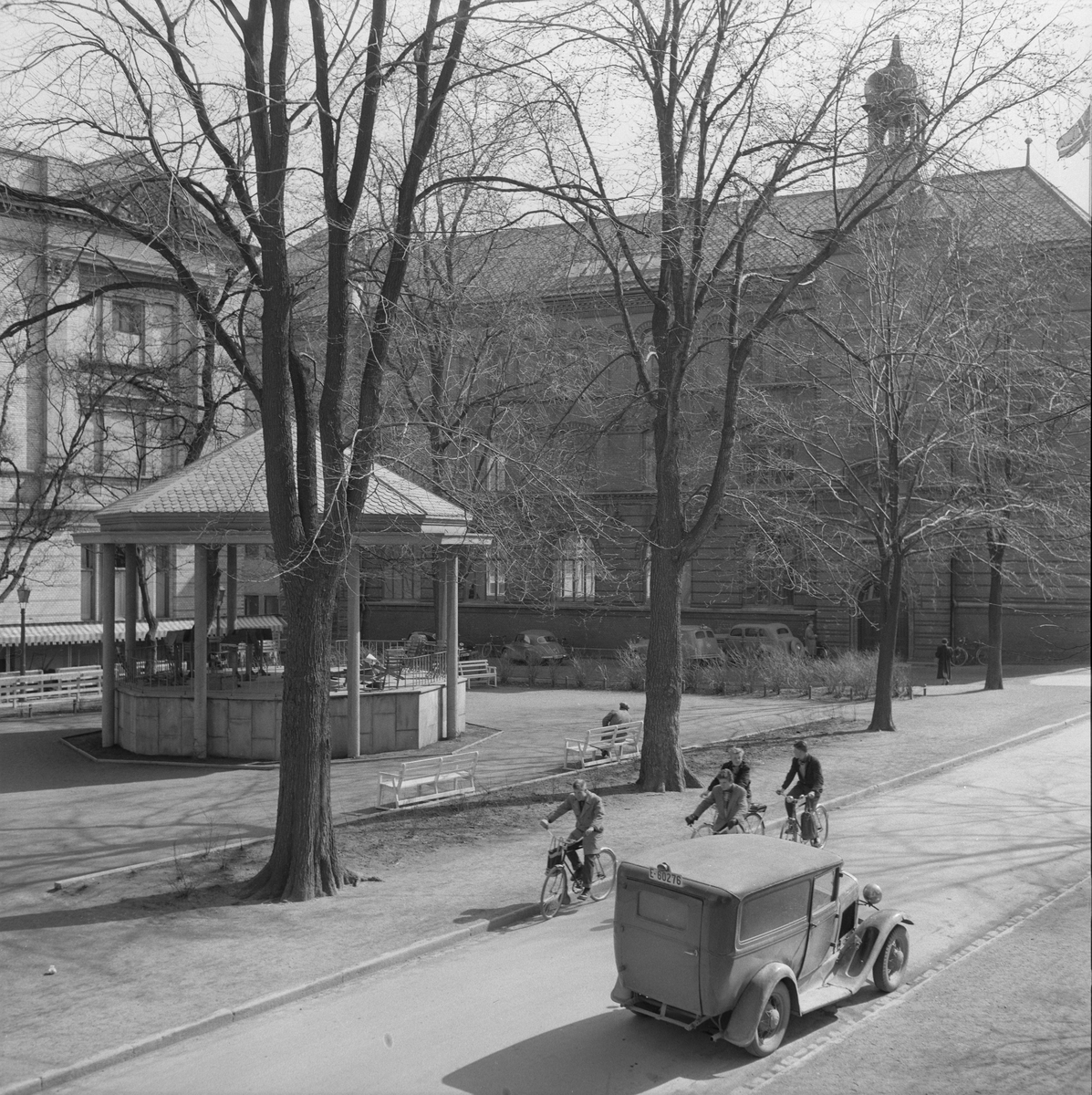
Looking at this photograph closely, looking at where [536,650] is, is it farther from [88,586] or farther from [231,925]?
[231,925]

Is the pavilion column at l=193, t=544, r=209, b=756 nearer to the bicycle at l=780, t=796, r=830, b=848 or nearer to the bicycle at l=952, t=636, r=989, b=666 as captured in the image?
the bicycle at l=780, t=796, r=830, b=848

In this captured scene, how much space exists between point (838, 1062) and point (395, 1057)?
3.24 m

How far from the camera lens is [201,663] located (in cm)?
2303

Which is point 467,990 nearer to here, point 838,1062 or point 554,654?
point 838,1062

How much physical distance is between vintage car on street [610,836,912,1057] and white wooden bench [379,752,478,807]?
8.74 metres

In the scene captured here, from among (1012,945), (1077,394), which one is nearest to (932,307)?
(1077,394)

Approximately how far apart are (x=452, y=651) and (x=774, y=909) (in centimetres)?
1759

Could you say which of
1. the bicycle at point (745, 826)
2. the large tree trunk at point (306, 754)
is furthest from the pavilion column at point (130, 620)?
the bicycle at point (745, 826)

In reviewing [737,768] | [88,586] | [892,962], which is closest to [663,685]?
[737,768]

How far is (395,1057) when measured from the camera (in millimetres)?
8742

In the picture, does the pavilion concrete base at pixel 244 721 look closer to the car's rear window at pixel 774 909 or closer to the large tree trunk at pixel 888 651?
the large tree trunk at pixel 888 651

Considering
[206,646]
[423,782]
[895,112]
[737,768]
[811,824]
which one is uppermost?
[895,112]

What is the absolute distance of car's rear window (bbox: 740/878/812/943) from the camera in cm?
873

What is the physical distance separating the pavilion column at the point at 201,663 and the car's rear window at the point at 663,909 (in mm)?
15343
